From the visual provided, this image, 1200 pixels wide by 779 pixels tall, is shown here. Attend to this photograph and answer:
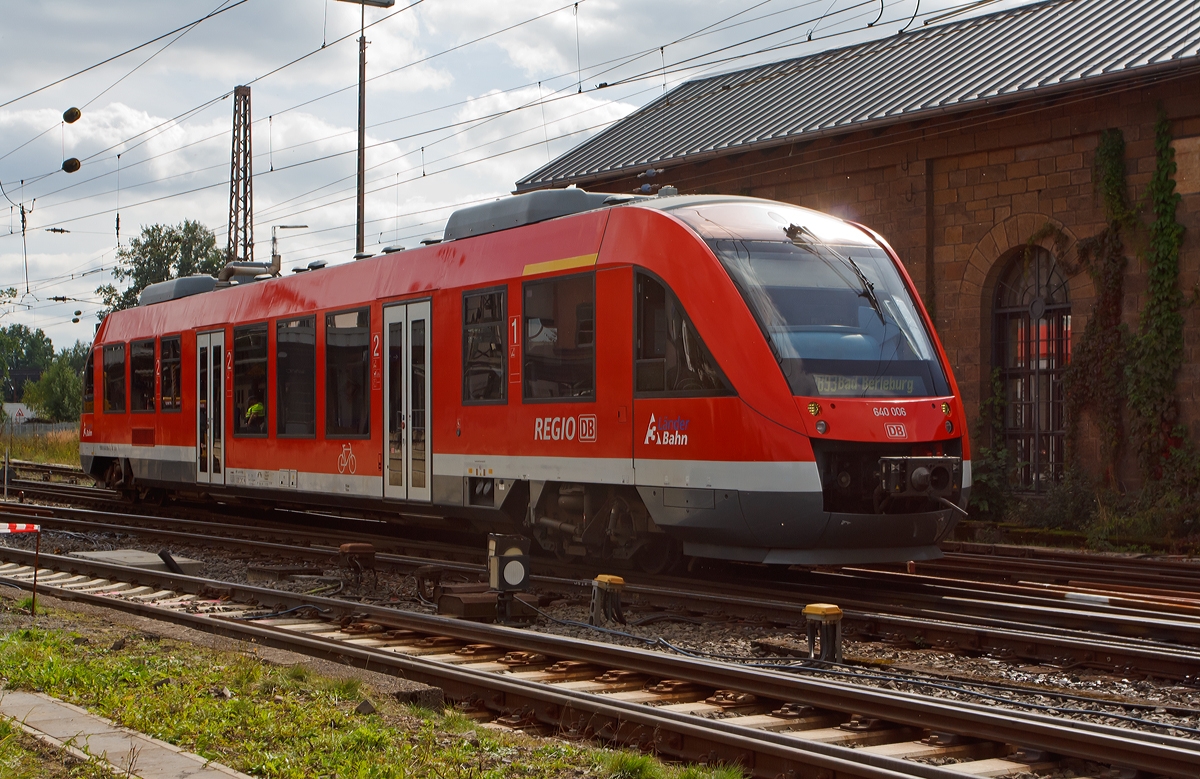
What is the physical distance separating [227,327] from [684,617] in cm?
1062

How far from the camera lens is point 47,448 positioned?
46.4 meters

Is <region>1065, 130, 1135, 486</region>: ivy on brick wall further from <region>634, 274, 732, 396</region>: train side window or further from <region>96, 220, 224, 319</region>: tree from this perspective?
<region>96, 220, 224, 319</region>: tree

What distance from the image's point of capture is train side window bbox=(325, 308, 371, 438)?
48.2ft

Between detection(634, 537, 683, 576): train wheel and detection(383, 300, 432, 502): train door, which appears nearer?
detection(634, 537, 683, 576): train wheel

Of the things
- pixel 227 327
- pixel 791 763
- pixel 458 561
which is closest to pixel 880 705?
pixel 791 763

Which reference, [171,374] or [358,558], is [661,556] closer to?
[358,558]

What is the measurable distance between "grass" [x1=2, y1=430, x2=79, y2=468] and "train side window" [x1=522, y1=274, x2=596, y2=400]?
32743 mm

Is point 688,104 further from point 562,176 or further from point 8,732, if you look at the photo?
point 8,732

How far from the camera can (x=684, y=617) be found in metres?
9.46

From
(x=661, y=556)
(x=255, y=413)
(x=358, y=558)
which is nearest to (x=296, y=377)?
(x=255, y=413)

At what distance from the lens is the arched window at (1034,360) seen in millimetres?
19281

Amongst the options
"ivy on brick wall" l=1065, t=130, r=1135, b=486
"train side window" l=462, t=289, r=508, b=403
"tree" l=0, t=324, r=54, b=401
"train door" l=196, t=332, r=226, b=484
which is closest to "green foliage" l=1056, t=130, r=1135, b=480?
"ivy on brick wall" l=1065, t=130, r=1135, b=486

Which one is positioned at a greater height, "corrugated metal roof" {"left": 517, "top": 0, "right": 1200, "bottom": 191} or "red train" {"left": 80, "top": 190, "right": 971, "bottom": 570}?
"corrugated metal roof" {"left": 517, "top": 0, "right": 1200, "bottom": 191}

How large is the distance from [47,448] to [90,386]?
25906 millimetres
